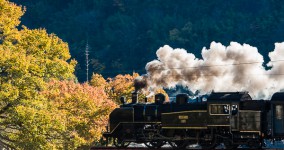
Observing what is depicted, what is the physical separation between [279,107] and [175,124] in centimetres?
860

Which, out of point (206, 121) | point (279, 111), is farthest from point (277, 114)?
point (206, 121)

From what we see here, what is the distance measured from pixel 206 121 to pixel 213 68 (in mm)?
15364

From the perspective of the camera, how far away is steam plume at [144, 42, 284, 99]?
6419cm

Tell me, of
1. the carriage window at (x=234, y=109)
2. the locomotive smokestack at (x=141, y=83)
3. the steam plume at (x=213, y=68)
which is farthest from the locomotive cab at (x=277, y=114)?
the locomotive smokestack at (x=141, y=83)

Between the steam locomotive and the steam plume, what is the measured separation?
412 inches

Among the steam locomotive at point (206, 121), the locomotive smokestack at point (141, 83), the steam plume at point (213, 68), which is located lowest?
the steam locomotive at point (206, 121)

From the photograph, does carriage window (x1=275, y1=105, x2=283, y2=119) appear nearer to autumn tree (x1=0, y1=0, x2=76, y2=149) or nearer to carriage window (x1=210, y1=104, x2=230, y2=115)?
carriage window (x1=210, y1=104, x2=230, y2=115)

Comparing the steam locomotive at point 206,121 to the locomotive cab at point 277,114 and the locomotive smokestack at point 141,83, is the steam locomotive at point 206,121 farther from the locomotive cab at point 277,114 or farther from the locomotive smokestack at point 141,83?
the locomotive smokestack at point 141,83

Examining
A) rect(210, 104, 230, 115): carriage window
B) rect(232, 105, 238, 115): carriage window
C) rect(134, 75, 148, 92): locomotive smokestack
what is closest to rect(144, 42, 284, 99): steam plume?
rect(134, 75, 148, 92): locomotive smokestack

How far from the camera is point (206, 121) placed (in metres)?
50.1

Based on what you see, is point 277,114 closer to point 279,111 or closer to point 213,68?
point 279,111

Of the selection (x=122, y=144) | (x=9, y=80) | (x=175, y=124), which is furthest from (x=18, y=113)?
(x=175, y=124)

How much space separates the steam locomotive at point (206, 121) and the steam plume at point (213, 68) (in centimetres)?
1047

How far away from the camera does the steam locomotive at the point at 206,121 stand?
49.0 m
